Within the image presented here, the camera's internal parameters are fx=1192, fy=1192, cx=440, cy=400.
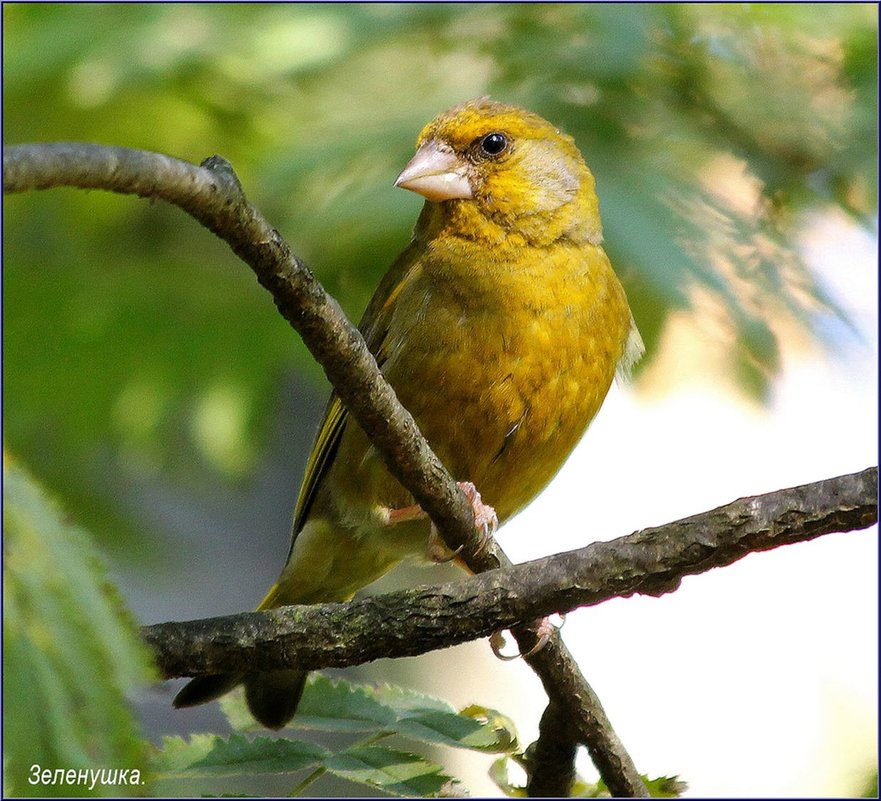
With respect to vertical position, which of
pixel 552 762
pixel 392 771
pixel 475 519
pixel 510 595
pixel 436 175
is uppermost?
pixel 436 175

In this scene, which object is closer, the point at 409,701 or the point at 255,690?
the point at 409,701

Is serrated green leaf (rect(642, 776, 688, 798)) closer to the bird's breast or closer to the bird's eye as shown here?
the bird's breast

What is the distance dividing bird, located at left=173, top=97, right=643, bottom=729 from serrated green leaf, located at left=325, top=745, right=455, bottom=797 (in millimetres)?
827

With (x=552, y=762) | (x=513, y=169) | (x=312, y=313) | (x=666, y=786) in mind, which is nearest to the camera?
(x=312, y=313)

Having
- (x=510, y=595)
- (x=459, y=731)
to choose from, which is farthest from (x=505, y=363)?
(x=459, y=731)

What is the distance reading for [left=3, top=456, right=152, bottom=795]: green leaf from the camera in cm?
104

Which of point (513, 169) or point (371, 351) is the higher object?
point (513, 169)

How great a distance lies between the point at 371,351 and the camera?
3.98 m

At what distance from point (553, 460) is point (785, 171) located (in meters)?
1.15

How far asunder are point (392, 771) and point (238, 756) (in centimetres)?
33

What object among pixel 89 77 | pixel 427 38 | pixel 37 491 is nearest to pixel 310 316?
pixel 37 491

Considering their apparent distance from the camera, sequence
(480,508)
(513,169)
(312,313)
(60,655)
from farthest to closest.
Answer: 1. (513,169)
2. (480,508)
3. (312,313)
4. (60,655)

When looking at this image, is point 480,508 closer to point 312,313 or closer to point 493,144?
point 493,144

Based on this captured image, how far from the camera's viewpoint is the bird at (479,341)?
354cm
